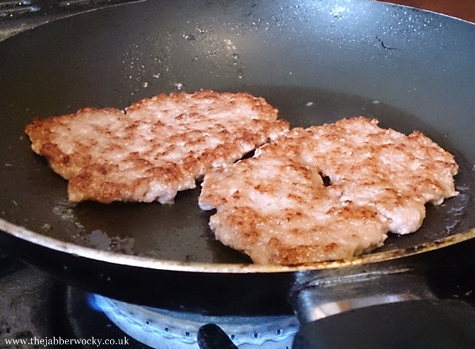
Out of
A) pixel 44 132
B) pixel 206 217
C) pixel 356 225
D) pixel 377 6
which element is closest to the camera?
pixel 356 225

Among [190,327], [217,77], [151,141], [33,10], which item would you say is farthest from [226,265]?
[33,10]

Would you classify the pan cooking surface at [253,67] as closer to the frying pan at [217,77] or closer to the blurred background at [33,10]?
the frying pan at [217,77]

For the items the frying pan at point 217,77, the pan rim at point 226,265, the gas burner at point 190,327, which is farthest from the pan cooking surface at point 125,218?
the pan rim at point 226,265

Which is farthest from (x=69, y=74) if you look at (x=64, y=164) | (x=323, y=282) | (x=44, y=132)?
(x=323, y=282)

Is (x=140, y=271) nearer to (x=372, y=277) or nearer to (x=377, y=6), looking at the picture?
(x=372, y=277)

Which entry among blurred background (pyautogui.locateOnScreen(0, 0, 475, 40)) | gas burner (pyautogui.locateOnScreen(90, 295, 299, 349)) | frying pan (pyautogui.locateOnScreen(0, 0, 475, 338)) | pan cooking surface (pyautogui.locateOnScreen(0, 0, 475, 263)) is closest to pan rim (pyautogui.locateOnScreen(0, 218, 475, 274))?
gas burner (pyautogui.locateOnScreen(90, 295, 299, 349))

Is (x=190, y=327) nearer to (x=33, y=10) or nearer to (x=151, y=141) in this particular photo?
(x=151, y=141)

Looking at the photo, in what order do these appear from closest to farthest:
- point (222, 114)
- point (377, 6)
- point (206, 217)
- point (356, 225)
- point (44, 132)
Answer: point (356, 225) → point (206, 217) → point (44, 132) → point (222, 114) → point (377, 6)
